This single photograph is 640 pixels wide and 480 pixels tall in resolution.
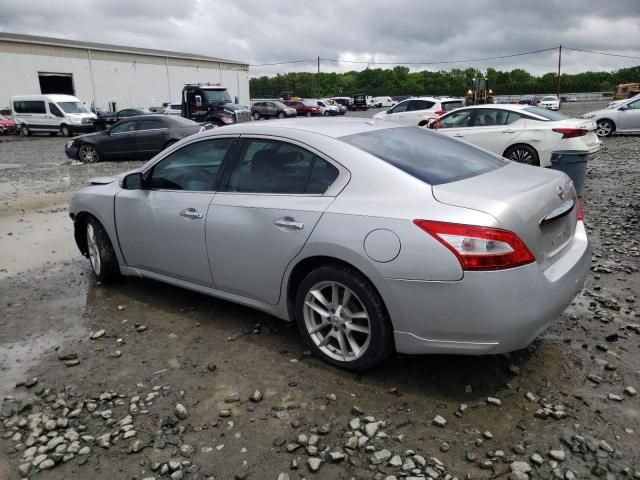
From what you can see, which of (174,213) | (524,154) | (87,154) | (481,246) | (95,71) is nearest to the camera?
(481,246)

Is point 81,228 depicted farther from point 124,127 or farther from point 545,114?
point 124,127

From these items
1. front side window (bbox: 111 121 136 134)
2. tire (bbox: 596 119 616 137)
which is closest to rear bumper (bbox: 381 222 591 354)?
front side window (bbox: 111 121 136 134)

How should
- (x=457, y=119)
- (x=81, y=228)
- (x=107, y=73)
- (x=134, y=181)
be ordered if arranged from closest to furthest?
(x=134, y=181), (x=81, y=228), (x=457, y=119), (x=107, y=73)

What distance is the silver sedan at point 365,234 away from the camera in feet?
9.23

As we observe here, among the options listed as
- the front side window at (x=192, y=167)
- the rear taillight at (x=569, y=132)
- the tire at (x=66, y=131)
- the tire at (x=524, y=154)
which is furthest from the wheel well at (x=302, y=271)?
the tire at (x=66, y=131)

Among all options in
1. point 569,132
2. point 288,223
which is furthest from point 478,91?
point 288,223

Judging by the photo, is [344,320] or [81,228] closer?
[344,320]

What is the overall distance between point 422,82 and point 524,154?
118m

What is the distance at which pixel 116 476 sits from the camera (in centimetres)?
→ 259

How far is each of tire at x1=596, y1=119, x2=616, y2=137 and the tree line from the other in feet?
192

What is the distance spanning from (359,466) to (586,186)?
884 centimetres

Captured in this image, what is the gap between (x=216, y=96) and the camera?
84.3ft

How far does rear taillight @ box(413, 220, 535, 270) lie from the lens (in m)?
2.75

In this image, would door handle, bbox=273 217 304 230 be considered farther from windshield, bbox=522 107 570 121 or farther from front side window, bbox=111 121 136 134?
front side window, bbox=111 121 136 134
